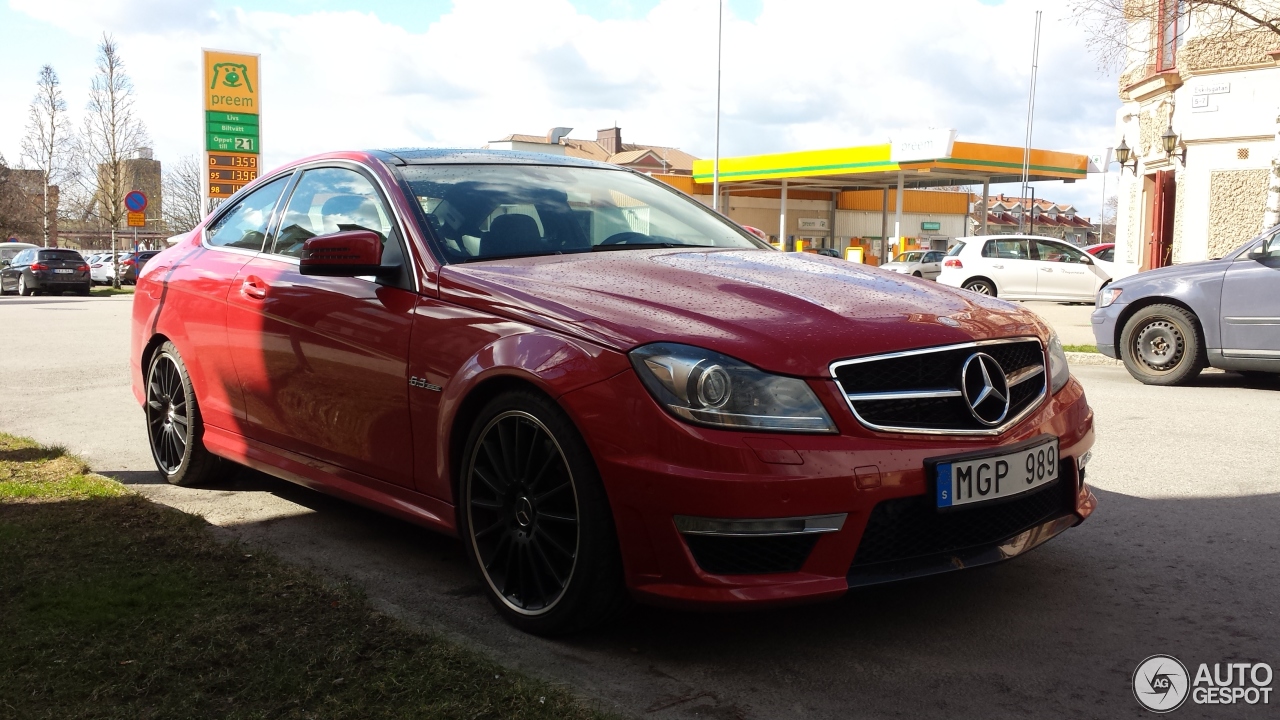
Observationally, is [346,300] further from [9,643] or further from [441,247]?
[9,643]

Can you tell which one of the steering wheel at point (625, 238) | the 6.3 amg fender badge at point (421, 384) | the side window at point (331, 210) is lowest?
the 6.3 amg fender badge at point (421, 384)

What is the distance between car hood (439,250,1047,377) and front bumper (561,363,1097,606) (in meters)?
0.16

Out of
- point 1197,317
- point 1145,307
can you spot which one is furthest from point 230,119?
point 1197,317

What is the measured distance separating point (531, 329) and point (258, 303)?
180 cm

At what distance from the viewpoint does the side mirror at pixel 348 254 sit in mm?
3979

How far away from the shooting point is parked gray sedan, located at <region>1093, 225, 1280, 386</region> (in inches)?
357

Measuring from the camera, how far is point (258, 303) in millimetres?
4750

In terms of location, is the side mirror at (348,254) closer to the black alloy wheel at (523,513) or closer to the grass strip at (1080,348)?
the black alloy wheel at (523,513)

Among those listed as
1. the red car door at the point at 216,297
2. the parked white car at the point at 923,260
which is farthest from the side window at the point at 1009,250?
the red car door at the point at 216,297

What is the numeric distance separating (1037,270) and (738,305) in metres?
22.7

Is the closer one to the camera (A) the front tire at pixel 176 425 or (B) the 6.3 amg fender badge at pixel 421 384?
(B) the 6.3 amg fender badge at pixel 421 384

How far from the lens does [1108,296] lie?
10.5m

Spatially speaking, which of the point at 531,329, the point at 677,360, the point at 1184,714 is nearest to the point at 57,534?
the point at 531,329

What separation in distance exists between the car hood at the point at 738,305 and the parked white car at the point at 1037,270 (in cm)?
2144
